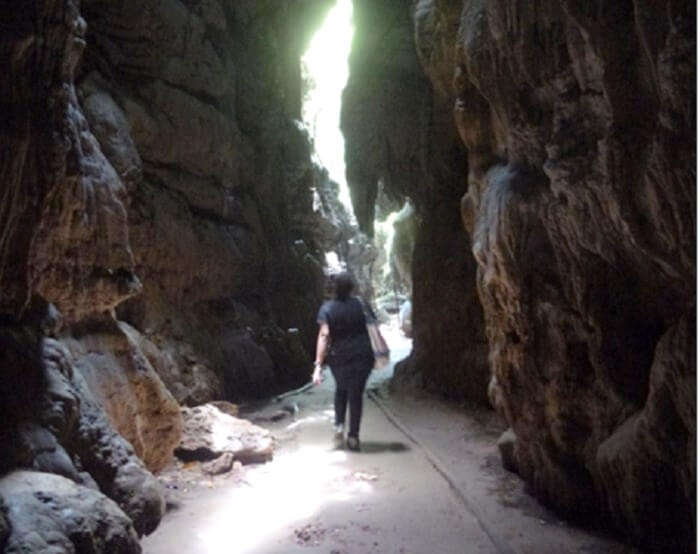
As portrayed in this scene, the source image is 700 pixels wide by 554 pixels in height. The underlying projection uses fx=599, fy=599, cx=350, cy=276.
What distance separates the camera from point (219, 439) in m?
6.98

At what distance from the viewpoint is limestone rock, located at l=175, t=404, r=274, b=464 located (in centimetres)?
678

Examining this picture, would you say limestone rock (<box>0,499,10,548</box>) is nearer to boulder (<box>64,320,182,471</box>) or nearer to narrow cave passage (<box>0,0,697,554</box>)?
narrow cave passage (<box>0,0,697,554</box>)

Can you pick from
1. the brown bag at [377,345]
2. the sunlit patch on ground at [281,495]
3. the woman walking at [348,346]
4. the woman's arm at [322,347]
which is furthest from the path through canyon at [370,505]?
the brown bag at [377,345]

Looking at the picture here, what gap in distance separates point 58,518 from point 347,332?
4354 millimetres

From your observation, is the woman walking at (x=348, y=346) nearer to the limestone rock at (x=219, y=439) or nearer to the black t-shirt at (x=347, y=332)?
the black t-shirt at (x=347, y=332)

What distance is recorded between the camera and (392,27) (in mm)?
14469

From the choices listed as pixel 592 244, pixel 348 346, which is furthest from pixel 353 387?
pixel 592 244

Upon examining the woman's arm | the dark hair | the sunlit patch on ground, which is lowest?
the sunlit patch on ground

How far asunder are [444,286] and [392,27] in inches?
263

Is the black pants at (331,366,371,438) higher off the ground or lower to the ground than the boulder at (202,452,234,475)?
higher

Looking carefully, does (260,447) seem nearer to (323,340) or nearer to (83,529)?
(323,340)

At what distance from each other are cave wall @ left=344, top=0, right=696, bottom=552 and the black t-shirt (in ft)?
5.14

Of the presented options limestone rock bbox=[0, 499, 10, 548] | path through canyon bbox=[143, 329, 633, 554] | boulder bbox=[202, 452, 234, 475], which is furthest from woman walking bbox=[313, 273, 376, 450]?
limestone rock bbox=[0, 499, 10, 548]

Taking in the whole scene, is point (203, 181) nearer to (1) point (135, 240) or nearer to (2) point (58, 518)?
(1) point (135, 240)
